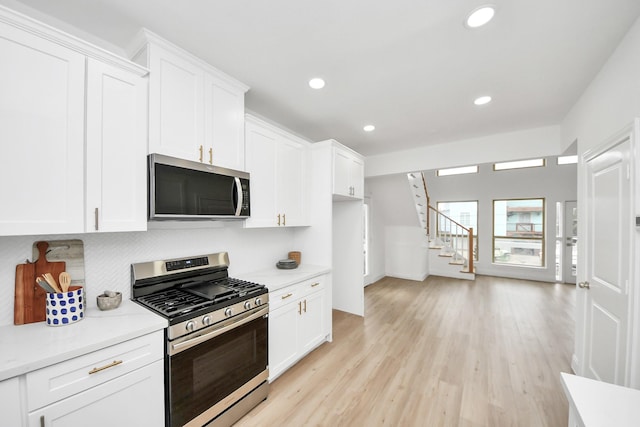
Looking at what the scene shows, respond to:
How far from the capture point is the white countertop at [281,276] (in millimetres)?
2383

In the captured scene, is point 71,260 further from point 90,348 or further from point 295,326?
point 295,326

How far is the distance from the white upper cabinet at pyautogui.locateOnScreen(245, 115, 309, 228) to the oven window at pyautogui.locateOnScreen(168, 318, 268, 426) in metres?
1.00

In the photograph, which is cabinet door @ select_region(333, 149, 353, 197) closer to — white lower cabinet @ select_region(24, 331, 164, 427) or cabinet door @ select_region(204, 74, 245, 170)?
cabinet door @ select_region(204, 74, 245, 170)

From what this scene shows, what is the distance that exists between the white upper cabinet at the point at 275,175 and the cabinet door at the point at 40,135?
1212 millimetres

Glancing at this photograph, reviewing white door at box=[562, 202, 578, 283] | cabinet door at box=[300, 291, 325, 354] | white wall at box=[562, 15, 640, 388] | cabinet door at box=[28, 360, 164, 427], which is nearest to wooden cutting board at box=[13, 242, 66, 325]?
cabinet door at box=[28, 360, 164, 427]

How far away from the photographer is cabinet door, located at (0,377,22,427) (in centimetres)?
103

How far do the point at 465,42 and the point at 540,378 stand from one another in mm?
3063

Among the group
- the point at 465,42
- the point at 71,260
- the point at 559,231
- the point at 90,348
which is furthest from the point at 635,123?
the point at 559,231

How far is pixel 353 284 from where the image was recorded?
3951 mm

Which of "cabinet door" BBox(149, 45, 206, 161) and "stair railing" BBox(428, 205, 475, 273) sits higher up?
"cabinet door" BBox(149, 45, 206, 161)

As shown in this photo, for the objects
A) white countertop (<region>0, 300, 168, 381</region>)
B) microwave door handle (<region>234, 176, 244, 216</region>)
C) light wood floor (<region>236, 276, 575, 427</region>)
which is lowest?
light wood floor (<region>236, 276, 575, 427</region>)

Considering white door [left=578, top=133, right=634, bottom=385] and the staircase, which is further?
the staircase

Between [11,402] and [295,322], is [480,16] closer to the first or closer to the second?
[295,322]

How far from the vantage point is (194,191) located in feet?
6.27
